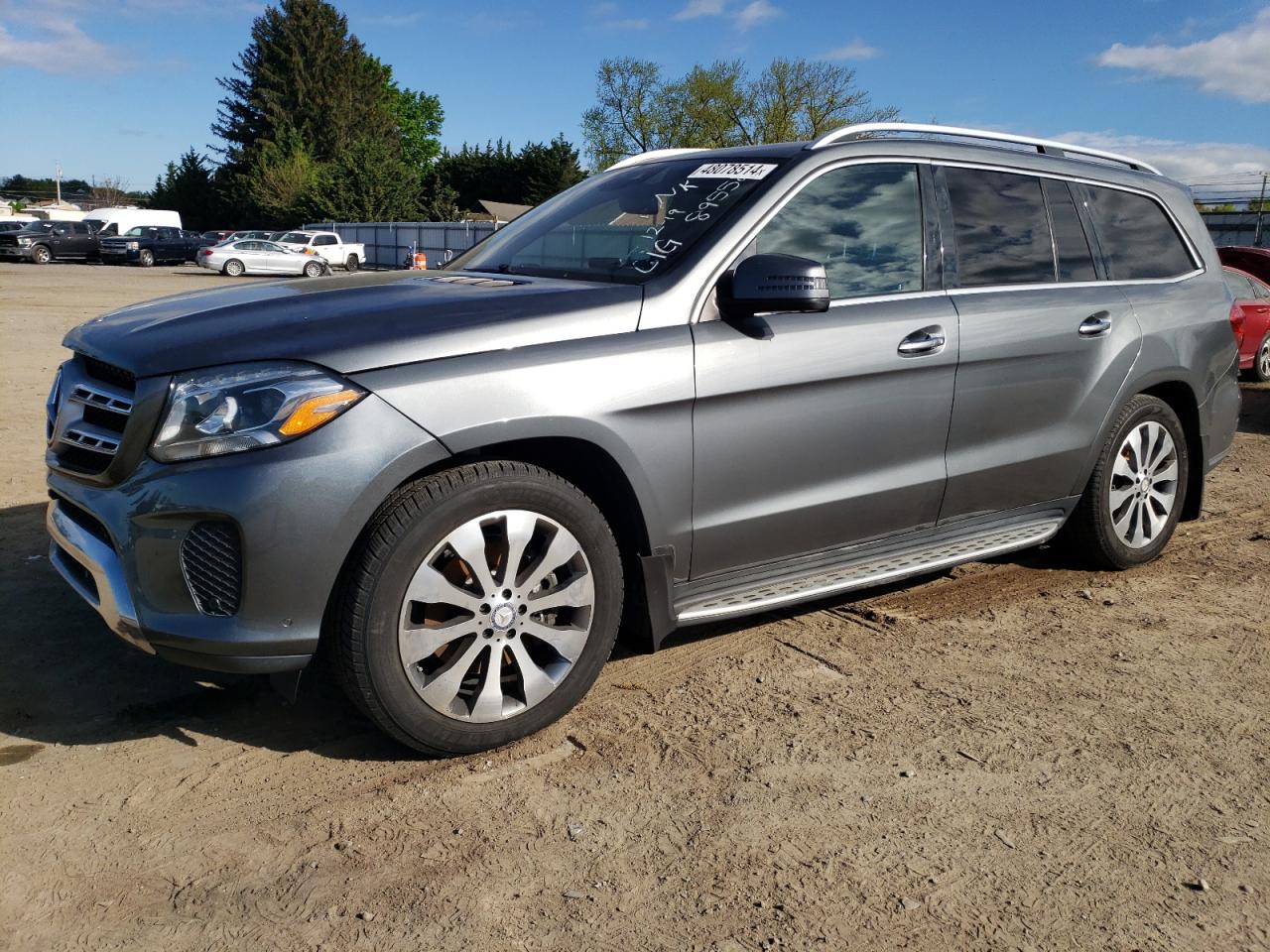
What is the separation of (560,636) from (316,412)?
96 centimetres

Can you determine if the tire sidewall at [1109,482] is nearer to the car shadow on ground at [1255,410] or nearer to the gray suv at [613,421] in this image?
the gray suv at [613,421]

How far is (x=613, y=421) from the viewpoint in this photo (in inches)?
129

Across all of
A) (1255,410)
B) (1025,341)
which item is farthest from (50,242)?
(1025,341)

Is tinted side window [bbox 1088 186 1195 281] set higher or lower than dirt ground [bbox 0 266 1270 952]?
higher

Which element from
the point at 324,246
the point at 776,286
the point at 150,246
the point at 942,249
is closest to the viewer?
the point at 776,286

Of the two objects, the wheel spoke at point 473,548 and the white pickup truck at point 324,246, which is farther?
the white pickup truck at point 324,246

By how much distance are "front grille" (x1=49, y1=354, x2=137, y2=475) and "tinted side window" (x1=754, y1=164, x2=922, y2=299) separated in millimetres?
1983

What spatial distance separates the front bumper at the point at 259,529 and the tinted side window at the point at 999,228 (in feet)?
7.68

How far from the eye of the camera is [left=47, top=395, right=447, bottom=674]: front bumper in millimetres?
2824

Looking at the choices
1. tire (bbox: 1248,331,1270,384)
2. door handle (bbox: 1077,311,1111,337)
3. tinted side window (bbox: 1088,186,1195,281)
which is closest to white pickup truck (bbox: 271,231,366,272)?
tire (bbox: 1248,331,1270,384)

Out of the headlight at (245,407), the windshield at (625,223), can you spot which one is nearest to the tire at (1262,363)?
the windshield at (625,223)

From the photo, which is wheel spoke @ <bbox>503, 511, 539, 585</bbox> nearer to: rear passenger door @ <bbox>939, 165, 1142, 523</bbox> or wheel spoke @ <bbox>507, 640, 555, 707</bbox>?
wheel spoke @ <bbox>507, 640, 555, 707</bbox>

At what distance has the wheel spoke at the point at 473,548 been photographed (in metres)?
3.05

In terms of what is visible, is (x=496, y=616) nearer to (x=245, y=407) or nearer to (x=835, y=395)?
(x=245, y=407)
